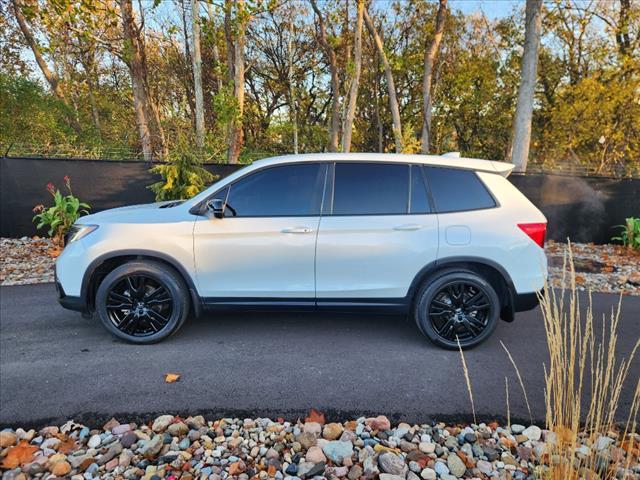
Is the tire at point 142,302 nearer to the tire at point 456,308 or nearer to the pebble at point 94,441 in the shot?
the pebble at point 94,441

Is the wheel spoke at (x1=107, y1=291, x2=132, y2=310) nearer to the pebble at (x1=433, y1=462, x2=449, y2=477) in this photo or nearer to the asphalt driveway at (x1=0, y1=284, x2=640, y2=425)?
the asphalt driveway at (x1=0, y1=284, x2=640, y2=425)

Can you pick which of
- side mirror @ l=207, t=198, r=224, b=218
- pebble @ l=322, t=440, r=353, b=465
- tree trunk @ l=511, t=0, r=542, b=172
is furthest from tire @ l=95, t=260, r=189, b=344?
tree trunk @ l=511, t=0, r=542, b=172

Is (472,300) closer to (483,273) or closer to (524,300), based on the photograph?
(483,273)

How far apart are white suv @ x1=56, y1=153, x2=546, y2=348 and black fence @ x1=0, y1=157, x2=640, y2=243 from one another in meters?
4.93

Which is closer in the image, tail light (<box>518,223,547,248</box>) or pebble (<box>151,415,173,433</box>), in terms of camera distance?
pebble (<box>151,415,173,433</box>)

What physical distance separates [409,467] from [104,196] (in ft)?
26.0

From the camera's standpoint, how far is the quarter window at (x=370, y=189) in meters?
3.30

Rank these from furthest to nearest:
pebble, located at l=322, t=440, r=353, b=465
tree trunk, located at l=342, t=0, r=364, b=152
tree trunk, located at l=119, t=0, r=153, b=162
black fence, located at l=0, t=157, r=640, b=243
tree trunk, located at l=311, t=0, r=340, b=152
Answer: tree trunk, located at l=311, t=0, r=340, b=152, tree trunk, located at l=342, t=0, r=364, b=152, tree trunk, located at l=119, t=0, r=153, b=162, black fence, located at l=0, t=157, r=640, b=243, pebble, located at l=322, t=440, r=353, b=465

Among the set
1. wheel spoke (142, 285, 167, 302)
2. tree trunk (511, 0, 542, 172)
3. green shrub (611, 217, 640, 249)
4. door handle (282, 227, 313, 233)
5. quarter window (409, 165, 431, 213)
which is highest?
tree trunk (511, 0, 542, 172)

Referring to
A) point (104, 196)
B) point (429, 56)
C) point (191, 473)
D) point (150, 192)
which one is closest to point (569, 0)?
point (429, 56)

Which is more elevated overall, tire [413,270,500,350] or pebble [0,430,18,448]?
tire [413,270,500,350]

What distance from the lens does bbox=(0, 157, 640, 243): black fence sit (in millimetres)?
7461

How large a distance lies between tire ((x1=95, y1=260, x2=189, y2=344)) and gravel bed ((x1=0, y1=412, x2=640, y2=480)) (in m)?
1.13

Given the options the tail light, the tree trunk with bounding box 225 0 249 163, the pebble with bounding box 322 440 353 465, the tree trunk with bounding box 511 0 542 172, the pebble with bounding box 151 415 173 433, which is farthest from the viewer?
the tree trunk with bounding box 225 0 249 163
